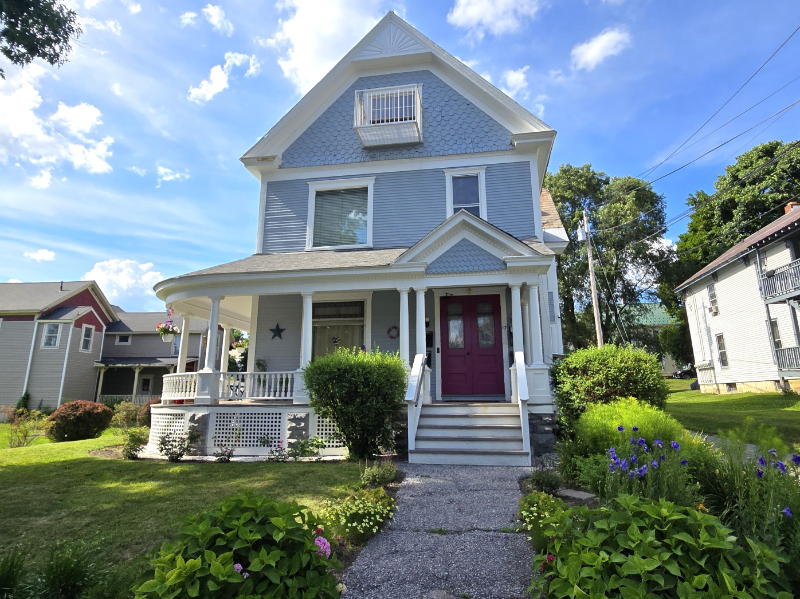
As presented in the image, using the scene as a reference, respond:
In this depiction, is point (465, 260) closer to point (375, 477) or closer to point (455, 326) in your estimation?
point (455, 326)

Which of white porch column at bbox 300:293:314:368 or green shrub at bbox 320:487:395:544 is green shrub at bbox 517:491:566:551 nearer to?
green shrub at bbox 320:487:395:544

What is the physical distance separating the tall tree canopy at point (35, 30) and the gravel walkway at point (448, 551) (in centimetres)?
Answer: 968

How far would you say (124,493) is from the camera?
228 inches

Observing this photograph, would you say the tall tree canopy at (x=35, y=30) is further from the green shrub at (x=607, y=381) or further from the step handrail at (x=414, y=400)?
the green shrub at (x=607, y=381)

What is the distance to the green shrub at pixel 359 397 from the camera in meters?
7.79

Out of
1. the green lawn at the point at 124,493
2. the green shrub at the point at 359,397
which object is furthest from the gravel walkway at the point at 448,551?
the green shrub at the point at 359,397

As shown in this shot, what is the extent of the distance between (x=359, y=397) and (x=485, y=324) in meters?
4.15

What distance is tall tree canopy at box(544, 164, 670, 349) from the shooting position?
27.6 meters

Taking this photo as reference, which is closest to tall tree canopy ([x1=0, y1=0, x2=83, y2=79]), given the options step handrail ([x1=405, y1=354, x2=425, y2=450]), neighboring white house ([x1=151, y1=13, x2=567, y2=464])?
neighboring white house ([x1=151, y1=13, x2=567, y2=464])

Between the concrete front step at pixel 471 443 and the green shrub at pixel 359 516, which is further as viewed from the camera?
the concrete front step at pixel 471 443

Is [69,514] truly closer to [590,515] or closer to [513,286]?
[590,515]

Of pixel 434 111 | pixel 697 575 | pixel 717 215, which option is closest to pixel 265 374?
pixel 434 111

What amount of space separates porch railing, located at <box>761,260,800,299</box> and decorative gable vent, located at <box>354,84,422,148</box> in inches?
579

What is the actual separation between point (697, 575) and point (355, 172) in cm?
1125
